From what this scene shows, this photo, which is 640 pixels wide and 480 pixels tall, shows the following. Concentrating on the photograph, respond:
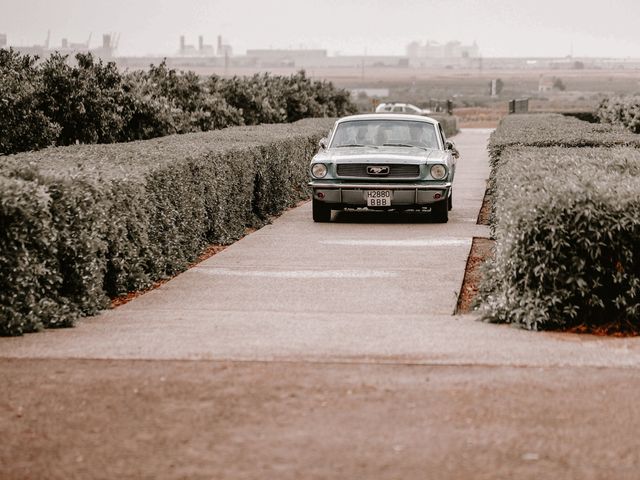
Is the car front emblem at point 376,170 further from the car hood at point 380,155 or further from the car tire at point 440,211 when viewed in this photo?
the car tire at point 440,211

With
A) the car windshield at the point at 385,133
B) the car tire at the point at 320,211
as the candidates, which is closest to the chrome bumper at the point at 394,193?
the car tire at the point at 320,211

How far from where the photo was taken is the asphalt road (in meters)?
5.32

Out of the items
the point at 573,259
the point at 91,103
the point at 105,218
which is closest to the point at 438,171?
the point at 105,218

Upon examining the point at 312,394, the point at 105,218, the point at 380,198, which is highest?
the point at 105,218

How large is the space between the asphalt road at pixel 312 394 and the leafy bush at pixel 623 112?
26.9 metres

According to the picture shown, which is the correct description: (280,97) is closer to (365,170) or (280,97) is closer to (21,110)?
(21,110)

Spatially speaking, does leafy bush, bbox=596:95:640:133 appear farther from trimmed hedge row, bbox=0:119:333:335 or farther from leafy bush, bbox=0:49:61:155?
trimmed hedge row, bbox=0:119:333:335

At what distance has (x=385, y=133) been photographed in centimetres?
1691

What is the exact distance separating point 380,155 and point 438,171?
0.83 metres

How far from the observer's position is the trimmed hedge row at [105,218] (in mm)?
8195

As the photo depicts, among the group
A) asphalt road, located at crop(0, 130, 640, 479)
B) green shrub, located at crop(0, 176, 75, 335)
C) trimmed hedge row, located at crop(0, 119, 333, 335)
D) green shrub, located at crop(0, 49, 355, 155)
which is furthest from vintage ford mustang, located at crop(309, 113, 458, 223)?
green shrub, located at crop(0, 176, 75, 335)

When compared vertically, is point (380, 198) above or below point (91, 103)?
below

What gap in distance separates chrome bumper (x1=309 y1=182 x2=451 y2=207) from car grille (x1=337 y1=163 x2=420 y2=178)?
0.47 feet

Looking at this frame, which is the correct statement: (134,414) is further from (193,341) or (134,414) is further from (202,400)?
(193,341)
